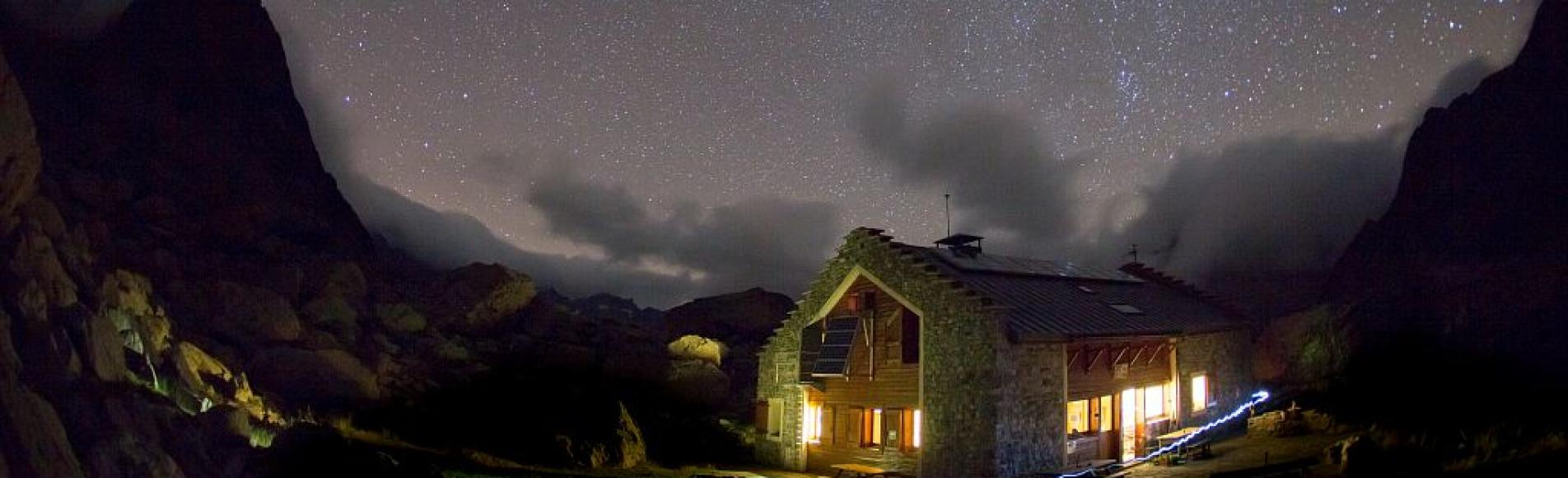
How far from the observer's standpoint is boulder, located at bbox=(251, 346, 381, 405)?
136 ft

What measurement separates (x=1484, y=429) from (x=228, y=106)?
87941 mm

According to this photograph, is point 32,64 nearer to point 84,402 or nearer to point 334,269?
point 334,269

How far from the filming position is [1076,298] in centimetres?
3025

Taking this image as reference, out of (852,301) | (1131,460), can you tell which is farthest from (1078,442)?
(852,301)

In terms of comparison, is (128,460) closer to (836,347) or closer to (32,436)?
(32,436)

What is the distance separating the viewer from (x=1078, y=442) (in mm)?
24844

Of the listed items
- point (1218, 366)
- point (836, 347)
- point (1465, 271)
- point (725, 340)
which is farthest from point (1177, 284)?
point (1465, 271)

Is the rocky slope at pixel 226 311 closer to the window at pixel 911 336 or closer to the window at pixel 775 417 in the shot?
the window at pixel 775 417

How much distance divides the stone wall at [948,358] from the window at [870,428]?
7.60 ft

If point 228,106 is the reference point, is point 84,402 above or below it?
below

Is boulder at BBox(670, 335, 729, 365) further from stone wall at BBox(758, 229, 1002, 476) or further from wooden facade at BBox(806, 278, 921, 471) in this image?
stone wall at BBox(758, 229, 1002, 476)

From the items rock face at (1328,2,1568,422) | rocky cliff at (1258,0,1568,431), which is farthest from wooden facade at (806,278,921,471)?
rock face at (1328,2,1568,422)

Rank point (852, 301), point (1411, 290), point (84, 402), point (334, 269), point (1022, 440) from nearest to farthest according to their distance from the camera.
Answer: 1. point (1022, 440)
2. point (852, 301)
3. point (84, 402)
4. point (334, 269)
5. point (1411, 290)

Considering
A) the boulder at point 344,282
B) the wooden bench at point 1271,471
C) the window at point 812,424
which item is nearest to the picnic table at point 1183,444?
the wooden bench at point 1271,471
